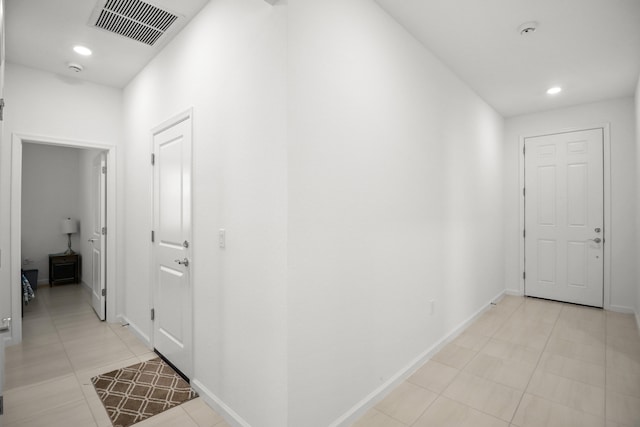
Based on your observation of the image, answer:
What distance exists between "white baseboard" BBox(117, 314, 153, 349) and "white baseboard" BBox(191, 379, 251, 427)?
3.36ft

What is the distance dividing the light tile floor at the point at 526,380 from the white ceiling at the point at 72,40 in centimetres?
328

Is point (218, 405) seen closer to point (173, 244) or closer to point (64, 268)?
point (173, 244)

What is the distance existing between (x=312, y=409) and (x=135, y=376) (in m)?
1.69

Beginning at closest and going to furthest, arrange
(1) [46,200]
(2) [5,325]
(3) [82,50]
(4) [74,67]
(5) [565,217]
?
(2) [5,325] < (3) [82,50] < (4) [74,67] < (5) [565,217] < (1) [46,200]

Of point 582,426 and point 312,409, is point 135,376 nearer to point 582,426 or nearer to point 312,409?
point 312,409

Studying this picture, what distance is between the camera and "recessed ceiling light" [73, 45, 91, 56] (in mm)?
2885

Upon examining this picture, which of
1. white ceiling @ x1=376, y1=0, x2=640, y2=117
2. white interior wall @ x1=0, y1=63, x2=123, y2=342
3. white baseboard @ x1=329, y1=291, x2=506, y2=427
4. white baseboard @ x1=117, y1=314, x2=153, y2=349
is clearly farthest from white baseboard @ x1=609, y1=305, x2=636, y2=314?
white interior wall @ x1=0, y1=63, x2=123, y2=342

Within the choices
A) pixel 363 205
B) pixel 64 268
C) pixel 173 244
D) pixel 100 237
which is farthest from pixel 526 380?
pixel 64 268

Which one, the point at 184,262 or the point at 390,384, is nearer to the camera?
the point at 390,384

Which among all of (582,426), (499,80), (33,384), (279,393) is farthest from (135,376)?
(499,80)

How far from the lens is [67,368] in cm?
270

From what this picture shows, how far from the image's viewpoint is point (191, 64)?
2.46 metres

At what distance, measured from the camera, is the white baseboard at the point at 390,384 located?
1.98 m

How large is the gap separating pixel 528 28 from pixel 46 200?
24.7 feet
